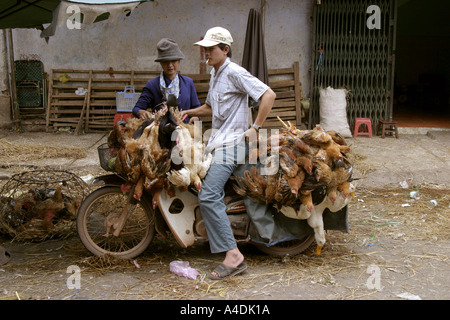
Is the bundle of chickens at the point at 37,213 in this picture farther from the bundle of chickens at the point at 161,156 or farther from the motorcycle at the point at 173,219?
the bundle of chickens at the point at 161,156

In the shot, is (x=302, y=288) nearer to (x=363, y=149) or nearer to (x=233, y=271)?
(x=233, y=271)

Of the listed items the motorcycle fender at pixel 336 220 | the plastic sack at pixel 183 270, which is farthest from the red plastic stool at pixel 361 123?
→ the plastic sack at pixel 183 270

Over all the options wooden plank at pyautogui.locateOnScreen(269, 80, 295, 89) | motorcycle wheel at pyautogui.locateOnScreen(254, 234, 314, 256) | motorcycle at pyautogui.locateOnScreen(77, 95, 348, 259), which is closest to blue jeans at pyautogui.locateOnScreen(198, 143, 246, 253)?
motorcycle at pyautogui.locateOnScreen(77, 95, 348, 259)

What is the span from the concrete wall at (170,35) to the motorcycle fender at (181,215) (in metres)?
6.48

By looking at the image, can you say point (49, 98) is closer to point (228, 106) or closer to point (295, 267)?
point (228, 106)

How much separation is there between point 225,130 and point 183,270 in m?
1.22

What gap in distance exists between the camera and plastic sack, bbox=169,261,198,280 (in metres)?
3.67

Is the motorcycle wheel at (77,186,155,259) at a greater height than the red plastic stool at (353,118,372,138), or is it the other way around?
the red plastic stool at (353,118,372,138)

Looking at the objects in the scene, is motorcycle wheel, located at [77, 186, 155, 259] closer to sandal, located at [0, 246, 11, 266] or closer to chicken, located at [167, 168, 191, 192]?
chicken, located at [167, 168, 191, 192]

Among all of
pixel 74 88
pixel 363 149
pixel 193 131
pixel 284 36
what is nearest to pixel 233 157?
pixel 193 131

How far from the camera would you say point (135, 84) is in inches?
397

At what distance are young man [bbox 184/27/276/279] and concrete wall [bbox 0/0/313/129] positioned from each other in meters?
6.32

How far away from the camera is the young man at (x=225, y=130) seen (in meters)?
3.64

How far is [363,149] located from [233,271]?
17.8 ft
